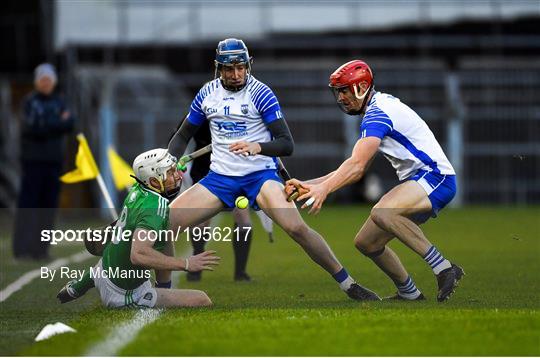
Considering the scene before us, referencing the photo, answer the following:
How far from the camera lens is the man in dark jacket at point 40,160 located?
1672 centimetres

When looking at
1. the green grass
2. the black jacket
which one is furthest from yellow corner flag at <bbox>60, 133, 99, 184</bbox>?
the black jacket

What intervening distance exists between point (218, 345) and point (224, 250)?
879 centimetres

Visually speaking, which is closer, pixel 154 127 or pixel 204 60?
pixel 154 127

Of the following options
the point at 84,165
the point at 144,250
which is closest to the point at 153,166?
the point at 144,250

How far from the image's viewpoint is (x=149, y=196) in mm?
10211

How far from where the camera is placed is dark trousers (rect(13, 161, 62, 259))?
16797 millimetres

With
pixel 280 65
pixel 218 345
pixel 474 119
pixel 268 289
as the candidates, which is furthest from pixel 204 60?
pixel 218 345

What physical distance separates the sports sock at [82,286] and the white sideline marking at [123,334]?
691 mm

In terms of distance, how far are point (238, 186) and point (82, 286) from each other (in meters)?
1.50

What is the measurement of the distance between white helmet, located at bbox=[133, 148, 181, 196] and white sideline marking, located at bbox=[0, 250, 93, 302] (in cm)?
234

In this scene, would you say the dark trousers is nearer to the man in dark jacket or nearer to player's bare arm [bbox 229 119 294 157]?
the man in dark jacket

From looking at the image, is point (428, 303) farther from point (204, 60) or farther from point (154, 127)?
point (204, 60)

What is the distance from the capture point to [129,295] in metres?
10.4

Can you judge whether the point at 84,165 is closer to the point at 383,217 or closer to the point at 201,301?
the point at 201,301
